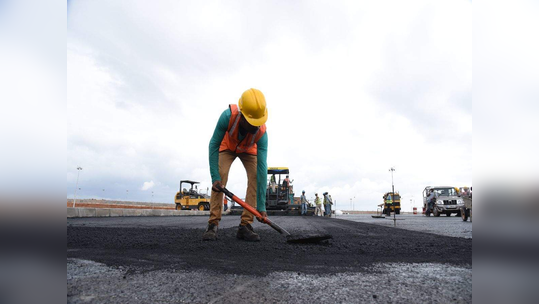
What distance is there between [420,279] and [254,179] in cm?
271

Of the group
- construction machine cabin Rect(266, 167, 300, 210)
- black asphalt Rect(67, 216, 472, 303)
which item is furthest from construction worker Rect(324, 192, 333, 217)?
black asphalt Rect(67, 216, 472, 303)

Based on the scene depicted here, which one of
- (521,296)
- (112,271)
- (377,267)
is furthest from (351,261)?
(112,271)

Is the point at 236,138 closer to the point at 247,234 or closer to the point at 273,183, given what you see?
the point at 247,234

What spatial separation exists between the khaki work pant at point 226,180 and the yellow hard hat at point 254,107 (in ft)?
2.18

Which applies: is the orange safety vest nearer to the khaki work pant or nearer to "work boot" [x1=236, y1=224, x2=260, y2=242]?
the khaki work pant

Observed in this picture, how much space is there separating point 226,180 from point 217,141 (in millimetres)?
540

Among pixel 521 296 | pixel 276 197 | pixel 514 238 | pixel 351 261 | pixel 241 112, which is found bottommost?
pixel 276 197

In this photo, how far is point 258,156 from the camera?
4.11 m

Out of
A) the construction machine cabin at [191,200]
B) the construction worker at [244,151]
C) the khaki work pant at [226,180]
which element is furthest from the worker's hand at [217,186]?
the construction machine cabin at [191,200]

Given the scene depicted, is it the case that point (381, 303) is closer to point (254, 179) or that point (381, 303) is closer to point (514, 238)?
point (514, 238)

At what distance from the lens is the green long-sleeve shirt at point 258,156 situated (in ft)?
12.6

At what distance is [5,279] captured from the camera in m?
1.08

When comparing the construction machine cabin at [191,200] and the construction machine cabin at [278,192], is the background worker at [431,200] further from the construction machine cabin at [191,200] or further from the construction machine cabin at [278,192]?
the construction machine cabin at [191,200]

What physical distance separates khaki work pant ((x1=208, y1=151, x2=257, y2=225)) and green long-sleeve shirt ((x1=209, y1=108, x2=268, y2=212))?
116 millimetres
